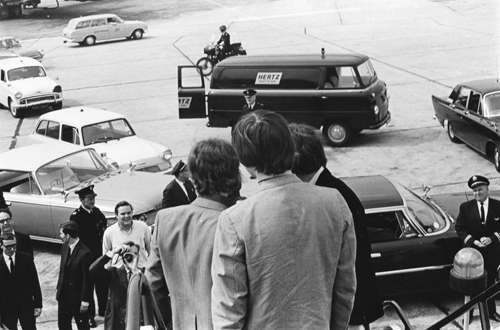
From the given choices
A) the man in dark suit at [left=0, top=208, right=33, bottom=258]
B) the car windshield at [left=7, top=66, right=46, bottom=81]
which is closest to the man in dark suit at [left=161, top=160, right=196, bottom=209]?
the man in dark suit at [left=0, top=208, right=33, bottom=258]

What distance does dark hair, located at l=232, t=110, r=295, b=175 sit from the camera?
3037 mm

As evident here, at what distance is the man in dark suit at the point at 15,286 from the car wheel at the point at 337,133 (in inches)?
368

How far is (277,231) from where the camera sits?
299cm

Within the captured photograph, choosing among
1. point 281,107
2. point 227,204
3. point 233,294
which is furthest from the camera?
point 281,107

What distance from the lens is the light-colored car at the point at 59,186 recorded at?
11211mm

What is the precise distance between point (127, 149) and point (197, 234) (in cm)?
1074

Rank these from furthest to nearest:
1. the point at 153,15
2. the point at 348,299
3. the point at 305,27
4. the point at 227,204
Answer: the point at 153,15 < the point at 305,27 < the point at 227,204 < the point at 348,299

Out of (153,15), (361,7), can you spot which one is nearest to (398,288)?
(361,7)

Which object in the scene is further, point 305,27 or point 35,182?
point 305,27

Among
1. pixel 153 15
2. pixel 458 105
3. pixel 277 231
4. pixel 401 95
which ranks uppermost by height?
pixel 277 231

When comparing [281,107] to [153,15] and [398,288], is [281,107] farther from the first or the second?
[153,15]

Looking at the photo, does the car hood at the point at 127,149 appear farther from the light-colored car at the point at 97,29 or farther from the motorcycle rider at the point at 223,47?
the light-colored car at the point at 97,29

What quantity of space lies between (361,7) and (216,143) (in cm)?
3992

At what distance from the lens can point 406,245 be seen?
8625 mm
